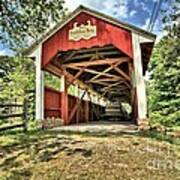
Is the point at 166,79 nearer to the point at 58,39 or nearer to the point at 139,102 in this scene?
the point at 139,102

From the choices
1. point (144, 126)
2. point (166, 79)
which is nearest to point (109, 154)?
point (144, 126)

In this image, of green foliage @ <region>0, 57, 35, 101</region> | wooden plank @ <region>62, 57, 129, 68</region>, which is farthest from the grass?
green foliage @ <region>0, 57, 35, 101</region>

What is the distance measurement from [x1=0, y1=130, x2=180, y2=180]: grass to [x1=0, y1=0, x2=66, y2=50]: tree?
182 inches

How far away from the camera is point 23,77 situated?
2420cm

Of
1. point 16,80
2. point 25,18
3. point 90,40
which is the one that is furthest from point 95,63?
point 16,80

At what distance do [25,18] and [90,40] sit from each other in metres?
2.63

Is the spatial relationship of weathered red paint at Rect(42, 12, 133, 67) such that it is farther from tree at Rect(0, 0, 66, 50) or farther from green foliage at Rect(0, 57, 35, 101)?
green foliage at Rect(0, 57, 35, 101)

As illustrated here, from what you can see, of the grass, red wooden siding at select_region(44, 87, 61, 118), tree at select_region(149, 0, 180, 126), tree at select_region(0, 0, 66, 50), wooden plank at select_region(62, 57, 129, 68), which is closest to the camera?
the grass

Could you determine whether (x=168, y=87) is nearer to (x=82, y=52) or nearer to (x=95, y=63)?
(x=95, y=63)

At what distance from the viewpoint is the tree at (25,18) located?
8.98 m

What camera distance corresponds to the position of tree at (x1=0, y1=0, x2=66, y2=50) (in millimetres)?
8977

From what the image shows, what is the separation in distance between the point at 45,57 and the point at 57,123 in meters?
2.95

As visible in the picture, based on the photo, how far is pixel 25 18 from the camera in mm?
9516

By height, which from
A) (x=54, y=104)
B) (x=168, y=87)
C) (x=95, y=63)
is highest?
(x=95, y=63)
